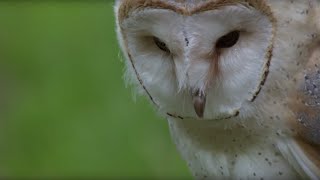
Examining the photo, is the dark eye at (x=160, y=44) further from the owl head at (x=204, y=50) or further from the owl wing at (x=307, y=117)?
the owl wing at (x=307, y=117)

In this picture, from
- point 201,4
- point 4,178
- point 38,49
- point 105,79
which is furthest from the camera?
point 38,49

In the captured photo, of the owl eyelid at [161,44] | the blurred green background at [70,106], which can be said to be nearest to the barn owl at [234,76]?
the owl eyelid at [161,44]

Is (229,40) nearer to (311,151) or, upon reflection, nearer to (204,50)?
(204,50)

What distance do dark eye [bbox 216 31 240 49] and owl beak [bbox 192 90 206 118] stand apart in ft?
0.31

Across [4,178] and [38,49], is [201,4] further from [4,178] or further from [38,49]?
[38,49]

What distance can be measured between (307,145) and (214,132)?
18 centimetres

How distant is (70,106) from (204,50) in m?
2.14

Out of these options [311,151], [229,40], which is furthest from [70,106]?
[229,40]

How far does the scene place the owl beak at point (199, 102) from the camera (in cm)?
200

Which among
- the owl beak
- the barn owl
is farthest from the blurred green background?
the owl beak

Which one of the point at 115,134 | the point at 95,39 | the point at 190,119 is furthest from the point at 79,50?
the point at 190,119

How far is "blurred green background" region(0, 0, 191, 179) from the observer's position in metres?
Result: 3.76

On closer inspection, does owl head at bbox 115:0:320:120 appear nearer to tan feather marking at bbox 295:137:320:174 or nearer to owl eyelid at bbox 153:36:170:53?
owl eyelid at bbox 153:36:170:53

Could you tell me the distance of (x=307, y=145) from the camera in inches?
84.1
